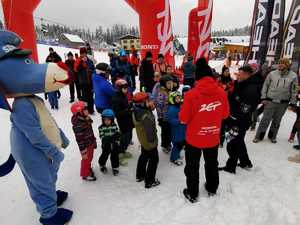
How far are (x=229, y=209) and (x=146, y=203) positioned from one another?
1.07 m

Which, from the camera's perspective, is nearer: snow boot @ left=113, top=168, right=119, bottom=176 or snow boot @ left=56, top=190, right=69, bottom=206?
snow boot @ left=56, top=190, right=69, bottom=206

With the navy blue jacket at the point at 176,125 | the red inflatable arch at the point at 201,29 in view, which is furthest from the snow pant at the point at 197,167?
the red inflatable arch at the point at 201,29

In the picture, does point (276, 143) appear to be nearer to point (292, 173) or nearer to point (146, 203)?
point (292, 173)

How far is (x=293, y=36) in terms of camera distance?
731cm

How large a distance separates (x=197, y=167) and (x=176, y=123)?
98 centimetres

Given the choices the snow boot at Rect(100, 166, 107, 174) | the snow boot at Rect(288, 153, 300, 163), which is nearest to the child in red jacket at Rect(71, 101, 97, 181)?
the snow boot at Rect(100, 166, 107, 174)

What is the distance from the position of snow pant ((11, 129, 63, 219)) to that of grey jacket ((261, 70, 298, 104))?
4.23 m

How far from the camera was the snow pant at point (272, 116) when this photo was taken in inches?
183

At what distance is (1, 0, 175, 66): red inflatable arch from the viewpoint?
7070 mm

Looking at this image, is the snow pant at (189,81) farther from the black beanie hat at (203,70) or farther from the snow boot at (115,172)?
the black beanie hat at (203,70)

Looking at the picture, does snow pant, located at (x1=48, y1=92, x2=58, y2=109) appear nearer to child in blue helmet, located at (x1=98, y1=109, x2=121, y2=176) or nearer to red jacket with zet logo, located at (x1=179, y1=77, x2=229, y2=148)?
child in blue helmet, located at (x1=98, y1=109, x2=121, y2=176)

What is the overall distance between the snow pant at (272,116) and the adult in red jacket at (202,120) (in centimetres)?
244

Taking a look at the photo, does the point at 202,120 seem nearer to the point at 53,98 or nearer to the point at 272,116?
the point at 272,116

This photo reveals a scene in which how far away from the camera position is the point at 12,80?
2117 millimetres
